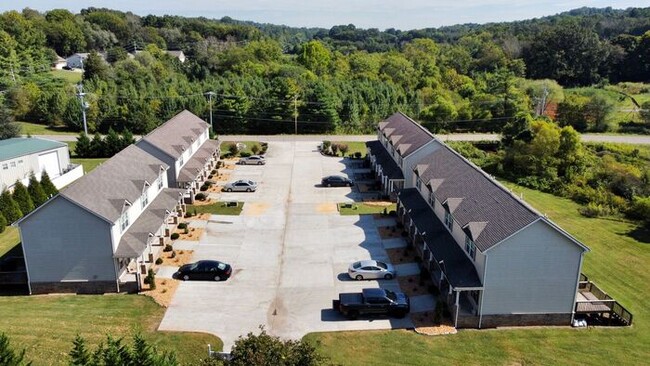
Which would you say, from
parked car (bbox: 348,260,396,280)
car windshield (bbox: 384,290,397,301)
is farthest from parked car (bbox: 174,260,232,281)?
car windshield (bbox: 384,290,397,301)

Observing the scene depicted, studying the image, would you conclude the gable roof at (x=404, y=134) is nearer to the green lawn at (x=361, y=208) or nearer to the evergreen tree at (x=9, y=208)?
the green lawn at (x=361, y=208)

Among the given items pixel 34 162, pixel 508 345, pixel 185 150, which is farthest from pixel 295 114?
pixel 508 345

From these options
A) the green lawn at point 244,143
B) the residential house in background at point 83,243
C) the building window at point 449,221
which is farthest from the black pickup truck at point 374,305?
the green lawn at point 244,143

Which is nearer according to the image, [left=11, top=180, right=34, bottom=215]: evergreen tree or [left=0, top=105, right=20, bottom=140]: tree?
[left=11, top=180, right=34, bottom=215]: evergreen tree

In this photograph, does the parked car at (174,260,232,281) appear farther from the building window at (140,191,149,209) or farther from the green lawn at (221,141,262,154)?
the green lawn at (221,141,262,154)

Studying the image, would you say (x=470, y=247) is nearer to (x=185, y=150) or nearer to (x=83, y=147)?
(x=185, y=150)

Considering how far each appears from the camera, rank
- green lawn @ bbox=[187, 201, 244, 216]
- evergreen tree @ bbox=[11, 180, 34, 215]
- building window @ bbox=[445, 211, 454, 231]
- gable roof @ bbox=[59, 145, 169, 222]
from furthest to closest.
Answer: green lawn @ bbox=[187, 201, 244, 216], evergreen tree @ bbox=[11, 180, 34, 215], building window @ bbox=[445, 211, 454, 231], gable roof @ bbox=[59, 145, 169, 222]
